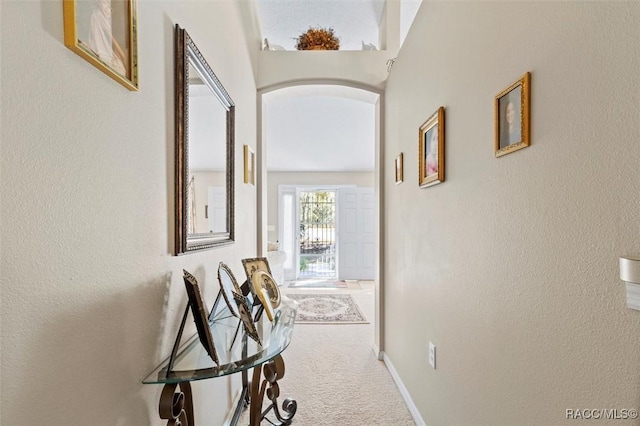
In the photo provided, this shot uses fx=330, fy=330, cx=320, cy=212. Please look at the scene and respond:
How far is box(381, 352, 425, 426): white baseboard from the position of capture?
6.11ft

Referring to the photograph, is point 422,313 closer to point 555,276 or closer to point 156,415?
point 555,276

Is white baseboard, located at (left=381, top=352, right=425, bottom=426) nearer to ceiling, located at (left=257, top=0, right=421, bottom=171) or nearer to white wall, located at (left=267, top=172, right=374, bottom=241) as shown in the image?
ceiling, located at (left=257, top=0, right=421, bottom=171)

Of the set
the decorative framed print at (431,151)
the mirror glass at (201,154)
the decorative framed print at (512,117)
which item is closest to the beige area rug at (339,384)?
the mirror glass at (201,154)

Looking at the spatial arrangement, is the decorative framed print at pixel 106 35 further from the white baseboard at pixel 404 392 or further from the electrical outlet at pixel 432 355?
the white baseboard at pixel 404 392

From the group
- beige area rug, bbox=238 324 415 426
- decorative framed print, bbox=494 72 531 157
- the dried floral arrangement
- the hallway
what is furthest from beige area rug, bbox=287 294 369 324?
decorative framed print, bbox=494 72 531 157

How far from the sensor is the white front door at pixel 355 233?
639 centimetres

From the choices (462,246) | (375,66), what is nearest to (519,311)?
(462,246)

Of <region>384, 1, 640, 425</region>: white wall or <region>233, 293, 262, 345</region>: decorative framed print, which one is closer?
<region>384, 1, 640, 425</region>: white wall

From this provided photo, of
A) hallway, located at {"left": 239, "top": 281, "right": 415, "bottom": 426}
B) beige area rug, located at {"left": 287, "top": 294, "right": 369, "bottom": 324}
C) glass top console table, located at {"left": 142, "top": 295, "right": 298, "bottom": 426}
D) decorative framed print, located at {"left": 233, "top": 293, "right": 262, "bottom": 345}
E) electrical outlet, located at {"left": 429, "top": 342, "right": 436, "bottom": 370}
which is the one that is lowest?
beige area rug, located at {"left": 287, "top": 294, "right": 369, "bottom": 324}

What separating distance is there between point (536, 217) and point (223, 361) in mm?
1011

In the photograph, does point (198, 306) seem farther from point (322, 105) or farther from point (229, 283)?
point (322, 105)

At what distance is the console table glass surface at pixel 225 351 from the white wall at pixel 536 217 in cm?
73

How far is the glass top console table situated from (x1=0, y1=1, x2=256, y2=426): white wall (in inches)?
2.5

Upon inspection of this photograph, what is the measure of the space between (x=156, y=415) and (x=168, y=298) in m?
0.34
